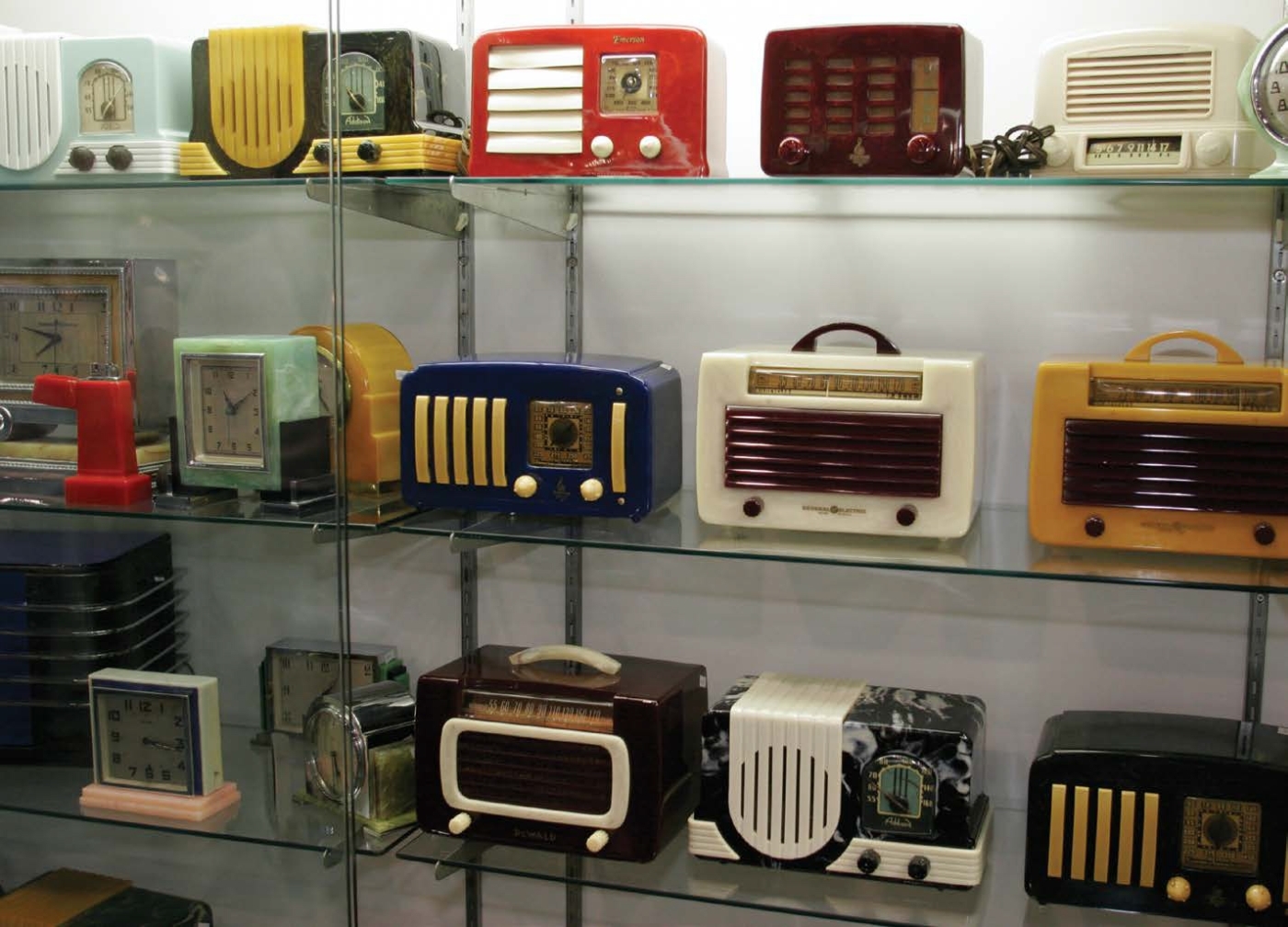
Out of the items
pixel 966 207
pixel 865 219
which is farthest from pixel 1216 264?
pixel 865 219

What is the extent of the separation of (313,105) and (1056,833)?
1426 mm

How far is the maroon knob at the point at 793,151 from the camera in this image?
5.71 ft

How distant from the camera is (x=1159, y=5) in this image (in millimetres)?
1888

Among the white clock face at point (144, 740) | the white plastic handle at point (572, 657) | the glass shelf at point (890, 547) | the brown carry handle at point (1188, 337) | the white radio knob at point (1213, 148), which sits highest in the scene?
the white radio knob at point (1213, 148)

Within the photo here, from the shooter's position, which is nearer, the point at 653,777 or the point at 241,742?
the point at 653,777

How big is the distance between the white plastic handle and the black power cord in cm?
83

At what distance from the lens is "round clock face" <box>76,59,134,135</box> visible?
2.03m

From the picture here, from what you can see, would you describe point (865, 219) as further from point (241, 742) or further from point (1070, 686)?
point (241, 742)

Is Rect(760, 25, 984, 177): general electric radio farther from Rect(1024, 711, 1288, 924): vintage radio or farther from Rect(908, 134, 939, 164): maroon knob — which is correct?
Rect(1024, 711, 1288, 924): vintage radio

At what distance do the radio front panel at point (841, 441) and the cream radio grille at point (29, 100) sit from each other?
1079 millimetres

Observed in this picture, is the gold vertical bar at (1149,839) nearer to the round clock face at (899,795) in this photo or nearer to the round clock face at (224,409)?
the round clock face at (899,795)

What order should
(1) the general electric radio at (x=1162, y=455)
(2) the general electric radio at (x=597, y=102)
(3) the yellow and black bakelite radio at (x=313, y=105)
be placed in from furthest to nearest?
(3) the yellow and black bakelite radio at (x=313, y=105), (2) the general electric radio at (x=597, y=102), (1) the general electric radio at (x=1162, y=455)

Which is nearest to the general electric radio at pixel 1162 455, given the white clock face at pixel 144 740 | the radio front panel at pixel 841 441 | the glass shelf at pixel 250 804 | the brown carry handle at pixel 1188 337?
the brown carry handle at pixel 1188 337

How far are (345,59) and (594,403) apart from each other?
2.07ft
